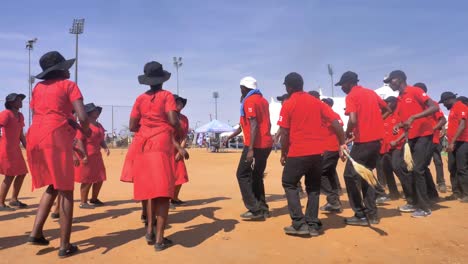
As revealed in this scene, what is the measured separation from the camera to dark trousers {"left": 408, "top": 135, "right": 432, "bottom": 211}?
20.1 feet

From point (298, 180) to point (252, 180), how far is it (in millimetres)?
1164

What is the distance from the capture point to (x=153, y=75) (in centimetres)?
483

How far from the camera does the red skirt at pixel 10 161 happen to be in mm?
7223

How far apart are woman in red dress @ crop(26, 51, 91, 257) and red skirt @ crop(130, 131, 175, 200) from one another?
69cm

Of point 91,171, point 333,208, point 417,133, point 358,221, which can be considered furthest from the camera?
point 91,171

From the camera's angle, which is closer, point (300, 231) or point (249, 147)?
point (300, 231)

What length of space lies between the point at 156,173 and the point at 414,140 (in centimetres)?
424

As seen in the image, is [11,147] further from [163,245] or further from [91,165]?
[163,245]

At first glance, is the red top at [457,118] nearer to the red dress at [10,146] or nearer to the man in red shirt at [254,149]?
the man in red shirt at [254,149]

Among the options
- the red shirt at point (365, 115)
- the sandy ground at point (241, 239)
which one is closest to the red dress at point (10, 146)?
the sandy ground at point (241, 239)

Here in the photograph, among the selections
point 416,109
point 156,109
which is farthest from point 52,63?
point 416,109

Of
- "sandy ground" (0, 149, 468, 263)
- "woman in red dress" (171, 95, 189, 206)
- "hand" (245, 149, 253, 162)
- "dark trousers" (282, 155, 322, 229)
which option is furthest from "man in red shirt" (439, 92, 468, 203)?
"woman in red dress" (171, 95, 189, 206)

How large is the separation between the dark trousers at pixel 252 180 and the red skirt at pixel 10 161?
163 inches

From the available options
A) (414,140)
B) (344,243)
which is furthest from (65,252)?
(414,140)
